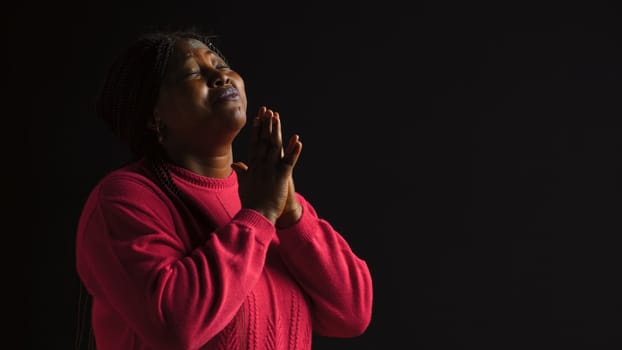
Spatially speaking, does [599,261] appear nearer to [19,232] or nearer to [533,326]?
[533,326]

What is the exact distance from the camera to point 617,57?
7.36ft

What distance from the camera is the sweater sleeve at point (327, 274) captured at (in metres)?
1.41

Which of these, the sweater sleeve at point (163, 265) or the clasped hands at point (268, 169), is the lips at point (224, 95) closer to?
the clasped hands at point (268, 169)

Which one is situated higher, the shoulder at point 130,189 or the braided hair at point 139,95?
the braided hair at point 139,95

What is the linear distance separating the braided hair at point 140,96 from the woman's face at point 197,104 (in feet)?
0.05

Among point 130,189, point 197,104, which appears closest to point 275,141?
point 197,104

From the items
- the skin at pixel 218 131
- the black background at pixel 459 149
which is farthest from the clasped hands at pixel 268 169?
the black background at pixel 459 149

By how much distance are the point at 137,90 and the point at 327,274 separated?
1.49ft

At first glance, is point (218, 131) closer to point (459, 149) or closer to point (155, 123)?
point (155, 123)

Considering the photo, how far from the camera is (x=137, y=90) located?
4.56 feet

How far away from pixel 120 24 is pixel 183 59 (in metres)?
0.69

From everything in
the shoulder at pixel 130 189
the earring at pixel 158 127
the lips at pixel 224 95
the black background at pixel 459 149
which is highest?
the lips at pixel 224 95

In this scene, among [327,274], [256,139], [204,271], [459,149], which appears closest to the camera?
[204,271]

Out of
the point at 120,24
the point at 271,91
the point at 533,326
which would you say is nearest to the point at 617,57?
the point at 533,326
